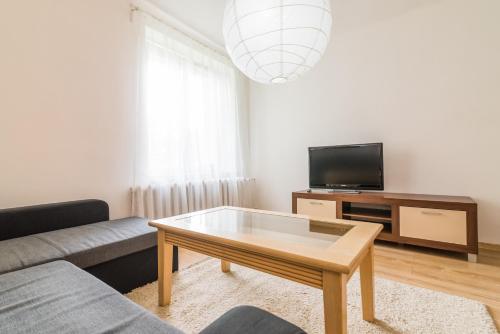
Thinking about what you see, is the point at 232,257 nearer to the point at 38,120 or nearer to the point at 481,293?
the point at 481,293

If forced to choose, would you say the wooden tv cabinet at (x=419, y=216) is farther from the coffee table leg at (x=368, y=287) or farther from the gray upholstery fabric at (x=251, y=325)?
the gray upholstery fabric at (x=251, y=325)

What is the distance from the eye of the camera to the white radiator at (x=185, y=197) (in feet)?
8.13

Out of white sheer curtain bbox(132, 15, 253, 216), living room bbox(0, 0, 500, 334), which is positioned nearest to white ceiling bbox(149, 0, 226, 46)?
living room bbox(0, 0, 500, 334)

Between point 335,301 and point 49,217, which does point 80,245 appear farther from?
point 335,301

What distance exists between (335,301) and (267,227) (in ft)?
2.05

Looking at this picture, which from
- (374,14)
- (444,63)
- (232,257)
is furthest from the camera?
(374,14)

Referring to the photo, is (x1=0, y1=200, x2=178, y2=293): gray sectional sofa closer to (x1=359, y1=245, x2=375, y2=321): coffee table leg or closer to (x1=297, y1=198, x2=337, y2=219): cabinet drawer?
(x1=359, y1=245, x2=375, y2=321): coffee table leg

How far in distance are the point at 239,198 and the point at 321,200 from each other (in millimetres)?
1324

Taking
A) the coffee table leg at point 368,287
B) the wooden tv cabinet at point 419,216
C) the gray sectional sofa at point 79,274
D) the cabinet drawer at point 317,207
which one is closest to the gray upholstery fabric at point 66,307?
the gray sectional sofa at point 79,274

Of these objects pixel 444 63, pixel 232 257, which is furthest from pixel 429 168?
pixel 232 257

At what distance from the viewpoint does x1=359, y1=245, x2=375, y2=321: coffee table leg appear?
1.29 metres

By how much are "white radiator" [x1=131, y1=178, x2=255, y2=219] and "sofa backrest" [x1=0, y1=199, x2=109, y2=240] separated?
40 centimetres

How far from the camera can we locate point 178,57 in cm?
281

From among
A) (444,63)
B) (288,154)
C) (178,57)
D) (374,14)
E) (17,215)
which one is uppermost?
(374,14)
